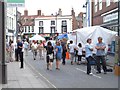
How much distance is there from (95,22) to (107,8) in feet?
26.0

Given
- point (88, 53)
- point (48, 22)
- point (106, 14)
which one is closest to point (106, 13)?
point (106, 14)

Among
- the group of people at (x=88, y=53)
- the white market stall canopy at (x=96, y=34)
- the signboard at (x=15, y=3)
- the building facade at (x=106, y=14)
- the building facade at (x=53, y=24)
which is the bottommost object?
the group of people at (x=88, y=53)

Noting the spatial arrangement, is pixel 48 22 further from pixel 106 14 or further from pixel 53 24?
pixel 106 14

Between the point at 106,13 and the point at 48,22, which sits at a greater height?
the point at 48,22

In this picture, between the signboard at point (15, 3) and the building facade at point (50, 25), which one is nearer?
the signboard at point (15, 3)

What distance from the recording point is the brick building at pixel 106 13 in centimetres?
3179

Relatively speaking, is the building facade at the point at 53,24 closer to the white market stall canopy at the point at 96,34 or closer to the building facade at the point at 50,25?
the building facade at the point at 50,25

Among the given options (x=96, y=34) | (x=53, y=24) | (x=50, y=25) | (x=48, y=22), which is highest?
(x=48, y=22)

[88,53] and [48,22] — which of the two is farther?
[48,22]

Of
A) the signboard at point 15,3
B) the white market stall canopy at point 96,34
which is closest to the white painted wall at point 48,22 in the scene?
the white market stall canopy at point 96,34

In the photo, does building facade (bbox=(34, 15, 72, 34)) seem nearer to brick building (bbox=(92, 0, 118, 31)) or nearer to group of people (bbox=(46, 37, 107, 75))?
brick building (bbox=(92, 0, 118, 31))

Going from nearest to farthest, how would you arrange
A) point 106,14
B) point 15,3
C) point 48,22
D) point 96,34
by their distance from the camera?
point 15,3, point 96,34, point 106,14, point 48,22

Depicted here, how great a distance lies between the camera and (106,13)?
35125 mm

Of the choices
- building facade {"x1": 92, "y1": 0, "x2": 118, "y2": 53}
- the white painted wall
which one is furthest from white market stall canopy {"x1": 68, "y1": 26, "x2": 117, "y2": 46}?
the white painted wall
